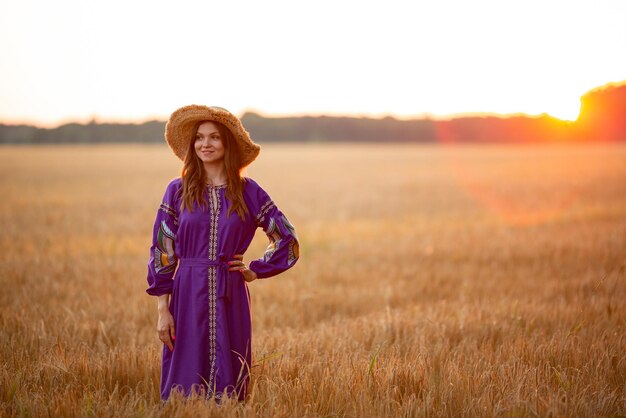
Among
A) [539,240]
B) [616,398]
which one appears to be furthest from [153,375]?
[539,240]

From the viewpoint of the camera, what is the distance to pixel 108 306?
18.5ft

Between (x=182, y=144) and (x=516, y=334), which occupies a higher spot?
(x=182, y=144)

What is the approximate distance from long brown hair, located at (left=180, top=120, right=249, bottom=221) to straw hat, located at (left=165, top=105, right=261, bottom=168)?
54 millimetres

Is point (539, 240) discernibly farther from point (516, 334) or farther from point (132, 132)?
point (132, 132)

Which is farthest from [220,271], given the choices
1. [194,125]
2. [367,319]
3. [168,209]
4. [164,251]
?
[367,319]

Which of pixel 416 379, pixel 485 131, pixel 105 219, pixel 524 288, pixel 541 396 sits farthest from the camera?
pixel 485 131

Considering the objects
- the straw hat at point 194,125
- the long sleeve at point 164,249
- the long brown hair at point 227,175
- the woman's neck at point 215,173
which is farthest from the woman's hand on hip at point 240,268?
the straw hat at point 194,125

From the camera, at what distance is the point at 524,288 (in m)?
6.53

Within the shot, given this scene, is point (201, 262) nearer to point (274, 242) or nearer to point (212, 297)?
point (212, 297)

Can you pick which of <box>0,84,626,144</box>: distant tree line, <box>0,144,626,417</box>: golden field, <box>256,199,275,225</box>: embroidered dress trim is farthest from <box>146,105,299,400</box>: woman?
<box>0,84,626,144</box>: distant tree line

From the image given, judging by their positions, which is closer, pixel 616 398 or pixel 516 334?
pixel 616 398

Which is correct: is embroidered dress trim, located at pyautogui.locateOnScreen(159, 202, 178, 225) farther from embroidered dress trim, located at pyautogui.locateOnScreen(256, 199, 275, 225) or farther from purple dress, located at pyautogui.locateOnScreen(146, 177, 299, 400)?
embroidered dress trim, located at pyautogui.locateOnScreen(256, 199, 275, 225)

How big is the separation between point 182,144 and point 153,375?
159 cm

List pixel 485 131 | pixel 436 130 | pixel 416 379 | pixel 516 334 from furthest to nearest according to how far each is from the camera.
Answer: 1. pixel 436 130
2. pixel 485 131
3. pixel 516 334
4. pixel 416 379
